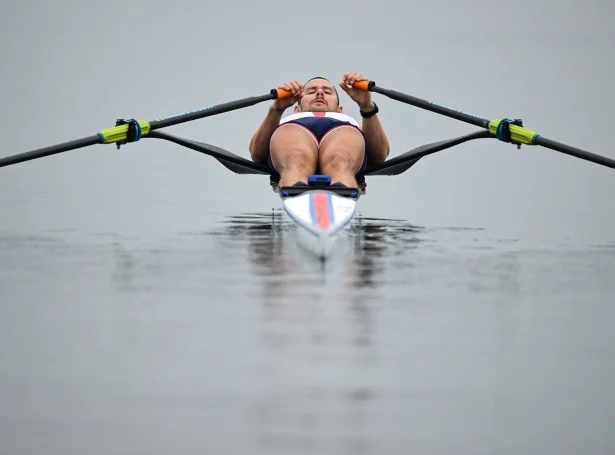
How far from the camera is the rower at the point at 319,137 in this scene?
29.2ft

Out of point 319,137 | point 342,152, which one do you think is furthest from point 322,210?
point 319,137

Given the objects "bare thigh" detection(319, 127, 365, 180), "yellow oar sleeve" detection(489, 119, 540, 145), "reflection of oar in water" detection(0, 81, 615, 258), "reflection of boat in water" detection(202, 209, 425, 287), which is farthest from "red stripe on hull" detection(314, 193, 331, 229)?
"yellow oar sleeve" detection(489, 119, 540, 145)

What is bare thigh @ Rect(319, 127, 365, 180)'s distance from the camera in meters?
8.85

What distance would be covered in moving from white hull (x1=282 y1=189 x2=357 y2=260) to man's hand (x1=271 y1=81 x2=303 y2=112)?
2.38m

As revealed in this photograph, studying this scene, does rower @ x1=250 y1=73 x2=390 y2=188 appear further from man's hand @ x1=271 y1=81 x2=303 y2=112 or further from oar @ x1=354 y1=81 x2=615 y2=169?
oar @ x1=354 y1=81 x2=615 y2=169

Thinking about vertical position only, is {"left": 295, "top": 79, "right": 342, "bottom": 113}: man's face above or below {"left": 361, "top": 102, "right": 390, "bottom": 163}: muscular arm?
above

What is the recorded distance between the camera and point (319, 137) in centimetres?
944

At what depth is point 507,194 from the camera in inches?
488

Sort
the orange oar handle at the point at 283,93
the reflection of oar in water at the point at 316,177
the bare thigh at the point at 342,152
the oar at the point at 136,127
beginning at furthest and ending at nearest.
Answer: the orange oar handle at the point at 283,93 → the oar at the point at 136,127 → the bare thigh at the point at 342,152 → the reflection of oar in water at the point at 316,177

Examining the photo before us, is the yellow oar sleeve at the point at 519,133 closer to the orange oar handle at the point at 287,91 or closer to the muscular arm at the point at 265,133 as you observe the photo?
the orange oar handle at the point at 287,91

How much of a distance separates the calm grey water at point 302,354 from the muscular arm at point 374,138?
333cm

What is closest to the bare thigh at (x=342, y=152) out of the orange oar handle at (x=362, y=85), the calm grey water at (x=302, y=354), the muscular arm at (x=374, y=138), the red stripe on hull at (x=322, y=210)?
the muscular arm at (x=374, y=138)

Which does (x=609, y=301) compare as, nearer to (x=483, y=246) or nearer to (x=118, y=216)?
(x=483, y=246)

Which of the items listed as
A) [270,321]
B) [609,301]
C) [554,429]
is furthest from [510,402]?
[609,301]
